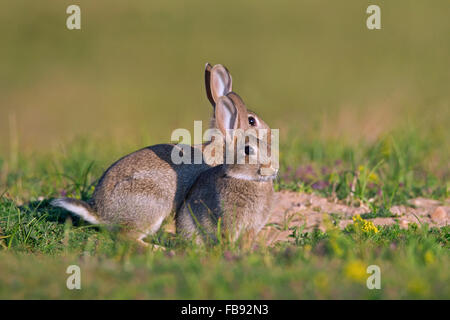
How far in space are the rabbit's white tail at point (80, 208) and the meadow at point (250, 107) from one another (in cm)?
14

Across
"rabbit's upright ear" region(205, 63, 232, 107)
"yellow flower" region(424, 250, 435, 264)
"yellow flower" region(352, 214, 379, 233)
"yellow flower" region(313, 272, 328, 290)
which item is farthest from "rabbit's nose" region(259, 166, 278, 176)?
"rabbit's upright ear" region(205, 63, 232, 107)

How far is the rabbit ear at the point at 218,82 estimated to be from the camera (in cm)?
716

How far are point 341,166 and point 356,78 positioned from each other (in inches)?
398

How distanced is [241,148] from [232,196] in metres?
0.45

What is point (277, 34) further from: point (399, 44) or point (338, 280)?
point (338, 280)

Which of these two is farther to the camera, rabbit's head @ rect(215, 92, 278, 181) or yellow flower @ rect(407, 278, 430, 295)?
rabbit's head @ rect(215, 92, 278, 181)

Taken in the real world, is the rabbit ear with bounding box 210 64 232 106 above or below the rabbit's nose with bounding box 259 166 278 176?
above

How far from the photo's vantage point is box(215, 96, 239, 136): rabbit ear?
19.5ft

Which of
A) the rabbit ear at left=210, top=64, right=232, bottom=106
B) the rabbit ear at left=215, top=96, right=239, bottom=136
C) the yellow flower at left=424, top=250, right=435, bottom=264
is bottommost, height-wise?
the yellow flower at left=424, top=250, right=435, bottom=264

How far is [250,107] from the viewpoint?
13352mm

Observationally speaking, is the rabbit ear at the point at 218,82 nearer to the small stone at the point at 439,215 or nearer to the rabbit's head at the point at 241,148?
the rabbit's head at the point at 241,148

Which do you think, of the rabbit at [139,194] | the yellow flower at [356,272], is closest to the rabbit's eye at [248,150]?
the rabbit at [139,194]

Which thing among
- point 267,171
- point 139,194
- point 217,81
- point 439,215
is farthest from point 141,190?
point 439,215

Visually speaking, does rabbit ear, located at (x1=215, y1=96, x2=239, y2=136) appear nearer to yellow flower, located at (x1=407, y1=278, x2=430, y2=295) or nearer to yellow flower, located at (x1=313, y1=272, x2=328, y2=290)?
yellow flower, located at (x1=313, y1=272, x2=328, y2=290)
